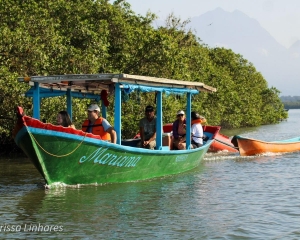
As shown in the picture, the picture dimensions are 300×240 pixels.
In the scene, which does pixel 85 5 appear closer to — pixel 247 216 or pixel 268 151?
pixel 268 151

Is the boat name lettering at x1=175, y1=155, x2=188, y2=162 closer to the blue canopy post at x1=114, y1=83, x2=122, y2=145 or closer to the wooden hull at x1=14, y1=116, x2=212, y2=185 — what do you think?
the wooden hull at x1=14, y1=116, x2=212, y2=185

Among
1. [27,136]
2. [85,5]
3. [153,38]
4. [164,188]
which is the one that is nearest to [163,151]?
[164,188]

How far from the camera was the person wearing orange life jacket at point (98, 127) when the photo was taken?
1103 cm

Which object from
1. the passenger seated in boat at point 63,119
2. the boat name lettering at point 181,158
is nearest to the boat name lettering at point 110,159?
the passenger seated in boat at point 63,119

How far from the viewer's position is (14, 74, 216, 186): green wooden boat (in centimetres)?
988

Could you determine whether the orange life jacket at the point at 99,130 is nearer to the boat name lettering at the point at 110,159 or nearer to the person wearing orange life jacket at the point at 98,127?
the person wearing orange life jacket at the point at 98,127

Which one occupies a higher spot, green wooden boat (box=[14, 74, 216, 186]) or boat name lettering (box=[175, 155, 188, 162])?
green wooden boat (box=[14, 74, 216, 186])

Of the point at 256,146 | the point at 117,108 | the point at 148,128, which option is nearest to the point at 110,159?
the point at 117,108

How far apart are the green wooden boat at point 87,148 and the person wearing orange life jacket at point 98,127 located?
187 millimetres

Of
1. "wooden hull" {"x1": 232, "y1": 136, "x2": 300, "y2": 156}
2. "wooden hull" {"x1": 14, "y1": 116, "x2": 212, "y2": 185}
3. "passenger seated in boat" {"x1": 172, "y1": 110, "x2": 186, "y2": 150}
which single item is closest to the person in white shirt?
"passenger seated in boat" {"x1": 172, "y1": 110, "x2": 186, "y2": 150}

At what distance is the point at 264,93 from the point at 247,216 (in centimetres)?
4643

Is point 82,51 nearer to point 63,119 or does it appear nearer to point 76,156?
point 63,119

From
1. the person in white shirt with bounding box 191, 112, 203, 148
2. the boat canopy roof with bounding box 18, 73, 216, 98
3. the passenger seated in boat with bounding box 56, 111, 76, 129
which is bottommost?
the person in white shirt with bounding box 191, 112, 203, 148

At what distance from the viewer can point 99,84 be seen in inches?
476
